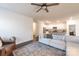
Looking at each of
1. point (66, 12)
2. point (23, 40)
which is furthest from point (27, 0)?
point (23, 40)

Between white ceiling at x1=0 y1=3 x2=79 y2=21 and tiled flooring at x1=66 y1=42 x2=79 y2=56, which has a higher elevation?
white ceiling at x1=0 y1=3 x2=79 y2=21

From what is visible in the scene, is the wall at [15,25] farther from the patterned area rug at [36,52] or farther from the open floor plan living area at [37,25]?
the patterned area rug at [36,52]

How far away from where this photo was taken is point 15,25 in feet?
12.7

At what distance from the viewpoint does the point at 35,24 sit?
374 centimetres

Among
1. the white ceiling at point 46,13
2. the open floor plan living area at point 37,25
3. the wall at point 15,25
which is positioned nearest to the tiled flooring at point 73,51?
the open floor plan living area at point 37,25

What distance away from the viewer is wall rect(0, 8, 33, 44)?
355cm

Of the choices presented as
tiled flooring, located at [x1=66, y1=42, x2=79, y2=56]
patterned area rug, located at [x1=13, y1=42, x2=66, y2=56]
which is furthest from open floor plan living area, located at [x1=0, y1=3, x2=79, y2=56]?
tiled flooring, located at [x1=66, y1=42, x2=79, y2=56]

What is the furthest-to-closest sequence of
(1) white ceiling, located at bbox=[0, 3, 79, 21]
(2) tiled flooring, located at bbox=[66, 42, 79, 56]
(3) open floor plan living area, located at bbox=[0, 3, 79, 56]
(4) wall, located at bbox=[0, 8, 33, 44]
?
(4) wall, located at bbox=[0, 8, 33, 44], (3) open floor plan living area, located at bbox=[0, 3, 79, 56], (1) white ceiling, located at bbox=[0, 3, 79, 21], (2) tiled flooring, located at bbox=[66, 42, 79, 56]

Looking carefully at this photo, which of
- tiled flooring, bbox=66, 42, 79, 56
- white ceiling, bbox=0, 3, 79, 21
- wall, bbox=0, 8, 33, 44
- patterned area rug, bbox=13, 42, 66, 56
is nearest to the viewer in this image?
tiled flooring, bbox=66, 42, 79, 56

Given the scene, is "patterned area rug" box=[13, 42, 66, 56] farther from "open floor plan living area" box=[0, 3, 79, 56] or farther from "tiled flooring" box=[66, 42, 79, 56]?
"tiled flooring" box=[66, 42, 79, 56]

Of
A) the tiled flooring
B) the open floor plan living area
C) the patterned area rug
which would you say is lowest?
the patterned area rug

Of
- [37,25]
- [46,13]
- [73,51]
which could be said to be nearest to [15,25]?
[37,25]

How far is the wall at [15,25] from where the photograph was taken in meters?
3.55

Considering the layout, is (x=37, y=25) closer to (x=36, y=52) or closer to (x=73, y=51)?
(x=36, y=52)
